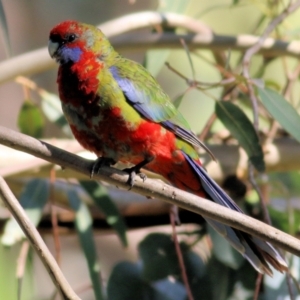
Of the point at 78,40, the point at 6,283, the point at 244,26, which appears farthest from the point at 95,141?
the point at 244,26

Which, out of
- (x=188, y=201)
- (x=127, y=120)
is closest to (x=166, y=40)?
(x=127, y=120)

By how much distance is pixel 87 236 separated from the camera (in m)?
1.84

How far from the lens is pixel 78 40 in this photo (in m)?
1.62

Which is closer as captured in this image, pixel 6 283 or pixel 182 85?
pixel 6 283

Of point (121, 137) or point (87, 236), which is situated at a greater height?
point (121, 137)

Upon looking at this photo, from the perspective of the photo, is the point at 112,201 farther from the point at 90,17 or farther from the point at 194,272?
the point at 90,17

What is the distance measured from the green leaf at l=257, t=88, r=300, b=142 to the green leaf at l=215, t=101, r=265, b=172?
2.6 inches

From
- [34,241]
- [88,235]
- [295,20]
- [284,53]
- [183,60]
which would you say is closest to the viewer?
[34,241]

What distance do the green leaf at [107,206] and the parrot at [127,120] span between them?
27 centimetres

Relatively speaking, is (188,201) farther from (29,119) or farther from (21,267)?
(29,119)

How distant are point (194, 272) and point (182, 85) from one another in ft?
5.58

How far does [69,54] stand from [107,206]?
1.61 feet

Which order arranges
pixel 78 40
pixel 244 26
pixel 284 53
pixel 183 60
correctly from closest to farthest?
1. pixel 78 40
2. pixel 284 53
3. pixel 183 60
4. pixel 244 26

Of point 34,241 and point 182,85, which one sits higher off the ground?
point 34,241
